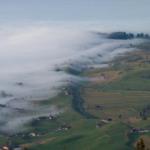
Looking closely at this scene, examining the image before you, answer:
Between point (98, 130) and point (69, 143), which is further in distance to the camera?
point (98, 130)

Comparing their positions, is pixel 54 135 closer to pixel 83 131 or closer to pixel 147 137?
pixel 83 131

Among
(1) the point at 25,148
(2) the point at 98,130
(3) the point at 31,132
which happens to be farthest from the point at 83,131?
(1) the point at 25,148

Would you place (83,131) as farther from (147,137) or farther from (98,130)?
(147,137)

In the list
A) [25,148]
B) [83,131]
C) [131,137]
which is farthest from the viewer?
[83,131]

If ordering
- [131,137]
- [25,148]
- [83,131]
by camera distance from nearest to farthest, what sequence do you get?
[25,148] → [131,137] → [83,131]

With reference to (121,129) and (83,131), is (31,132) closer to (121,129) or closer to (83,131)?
(83,131)

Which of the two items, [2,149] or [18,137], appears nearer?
[2,149]

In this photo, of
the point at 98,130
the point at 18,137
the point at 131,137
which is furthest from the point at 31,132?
the point at 131,137
